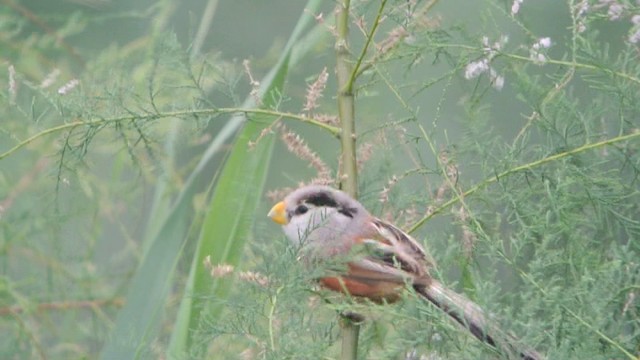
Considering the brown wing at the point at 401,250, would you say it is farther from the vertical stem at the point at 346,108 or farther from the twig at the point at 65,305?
the twig at the point at 65,305

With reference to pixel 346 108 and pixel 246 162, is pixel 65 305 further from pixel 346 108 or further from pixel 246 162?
pixel 346 108

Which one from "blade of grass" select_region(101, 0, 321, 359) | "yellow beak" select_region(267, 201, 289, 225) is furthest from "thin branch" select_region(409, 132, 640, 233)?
"blade of grass" select_region(101, 0, 321, 359)

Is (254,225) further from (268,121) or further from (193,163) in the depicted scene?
(193,163)

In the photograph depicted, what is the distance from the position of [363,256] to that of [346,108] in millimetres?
141

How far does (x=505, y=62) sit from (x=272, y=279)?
18.1 inches

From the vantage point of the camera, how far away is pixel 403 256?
112cm

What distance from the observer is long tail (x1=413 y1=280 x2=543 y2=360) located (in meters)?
1.02

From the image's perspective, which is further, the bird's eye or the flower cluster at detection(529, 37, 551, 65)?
the flower cluster at detection(529, 37, 551, 65)

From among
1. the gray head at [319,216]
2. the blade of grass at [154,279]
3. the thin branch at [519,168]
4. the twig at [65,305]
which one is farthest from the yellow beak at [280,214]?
the twig at [65,305]

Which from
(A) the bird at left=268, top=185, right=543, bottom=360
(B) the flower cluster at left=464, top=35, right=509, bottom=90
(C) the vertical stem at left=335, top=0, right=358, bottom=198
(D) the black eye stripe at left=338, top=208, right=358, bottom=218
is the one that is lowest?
(A) the bird at left=268, top=185, right=543, bottom=360

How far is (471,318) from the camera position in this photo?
1.05 m

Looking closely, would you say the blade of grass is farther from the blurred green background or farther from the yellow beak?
the yellow beak

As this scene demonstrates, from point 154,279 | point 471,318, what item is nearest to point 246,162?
point 154,279

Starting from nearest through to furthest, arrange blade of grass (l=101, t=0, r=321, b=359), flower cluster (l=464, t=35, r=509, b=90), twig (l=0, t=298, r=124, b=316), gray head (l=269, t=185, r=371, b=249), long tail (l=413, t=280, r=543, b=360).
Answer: long tail (l=413, t=280, r=543, b=360) < gray head (l=269, t=185, r=371, b=249) < flower cluster (l=464, t=35, r=509, b=90) < blade of grass (l=101, t=0, r=321, b=359) < twig (l=0, t=298, r=124, b=316)
